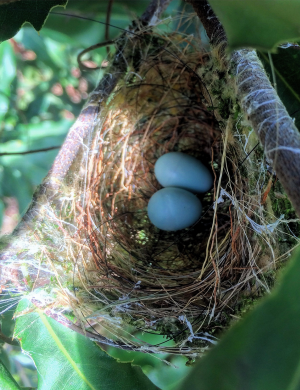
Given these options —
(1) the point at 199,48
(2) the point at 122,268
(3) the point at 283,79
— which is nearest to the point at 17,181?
(2) the point at 122,268

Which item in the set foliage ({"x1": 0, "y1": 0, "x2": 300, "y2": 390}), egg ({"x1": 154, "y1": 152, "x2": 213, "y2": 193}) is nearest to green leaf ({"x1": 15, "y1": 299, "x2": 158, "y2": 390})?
foliage ({"x1": 0, "y1": 0, "x2": 300, "y2": 390})

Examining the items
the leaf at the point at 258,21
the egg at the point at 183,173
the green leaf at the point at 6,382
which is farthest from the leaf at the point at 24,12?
the green leaf at the point at 6,382

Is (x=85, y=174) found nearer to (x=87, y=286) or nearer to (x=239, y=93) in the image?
(x=87, y=286)

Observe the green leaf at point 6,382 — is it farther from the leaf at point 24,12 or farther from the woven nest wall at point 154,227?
the leaf at point 24,12

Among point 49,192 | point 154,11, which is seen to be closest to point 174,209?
point 49,192

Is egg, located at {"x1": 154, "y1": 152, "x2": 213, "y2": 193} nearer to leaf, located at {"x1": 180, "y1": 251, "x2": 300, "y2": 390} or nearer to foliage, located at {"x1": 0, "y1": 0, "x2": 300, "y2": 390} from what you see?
foliage, located at {"x1": 0, "y1": 0, "x2": 300, "y2": 390}

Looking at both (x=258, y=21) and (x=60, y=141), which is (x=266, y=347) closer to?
(x=258, y=21)
